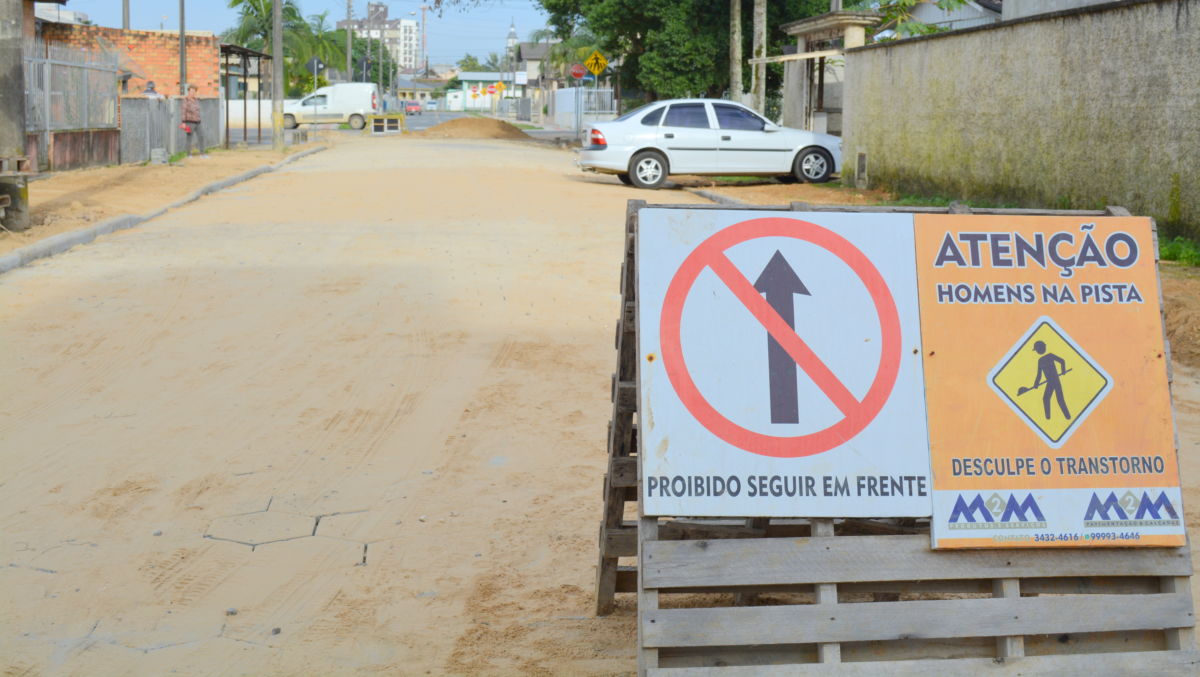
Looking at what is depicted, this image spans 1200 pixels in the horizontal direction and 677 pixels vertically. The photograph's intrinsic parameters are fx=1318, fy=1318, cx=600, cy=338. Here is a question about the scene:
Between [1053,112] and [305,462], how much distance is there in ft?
36.7

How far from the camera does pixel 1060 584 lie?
3.61 metres

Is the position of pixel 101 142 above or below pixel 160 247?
above

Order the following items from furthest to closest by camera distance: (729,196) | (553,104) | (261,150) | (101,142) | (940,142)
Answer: (553,104)
(261,150)
(101,142)
(729,196)
(940,142)

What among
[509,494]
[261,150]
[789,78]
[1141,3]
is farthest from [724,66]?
[509,494]

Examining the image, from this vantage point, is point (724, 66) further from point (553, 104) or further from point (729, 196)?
point (553, 104)

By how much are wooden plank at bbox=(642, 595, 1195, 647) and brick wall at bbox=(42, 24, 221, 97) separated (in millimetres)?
41407

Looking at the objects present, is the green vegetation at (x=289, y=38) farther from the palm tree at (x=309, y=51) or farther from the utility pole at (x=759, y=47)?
the utility pole at (x=759, y=47)

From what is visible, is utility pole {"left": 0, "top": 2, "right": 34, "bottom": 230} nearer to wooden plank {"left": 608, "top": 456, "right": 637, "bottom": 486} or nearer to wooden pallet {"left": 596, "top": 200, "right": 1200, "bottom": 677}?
wooden plank {"left": 608, "top": 456, "right": 637, "bottom": 486}

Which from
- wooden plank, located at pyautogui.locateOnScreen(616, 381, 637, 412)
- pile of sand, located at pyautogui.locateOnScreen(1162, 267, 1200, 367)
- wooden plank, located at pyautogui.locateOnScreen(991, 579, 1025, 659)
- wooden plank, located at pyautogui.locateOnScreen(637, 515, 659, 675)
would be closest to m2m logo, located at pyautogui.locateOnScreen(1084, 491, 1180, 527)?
wooden plank, located at pyautogui.locateOnScreen(991, 579, 1025, 659)

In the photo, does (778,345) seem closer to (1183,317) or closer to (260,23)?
(1183,317)

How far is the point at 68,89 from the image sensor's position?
24125 mm

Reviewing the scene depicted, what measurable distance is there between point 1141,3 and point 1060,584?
10918 millimetres

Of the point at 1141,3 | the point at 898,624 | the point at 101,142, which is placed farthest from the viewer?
the point at 101,142

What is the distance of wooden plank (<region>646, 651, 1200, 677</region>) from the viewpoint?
3357 mm
